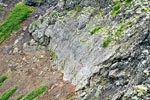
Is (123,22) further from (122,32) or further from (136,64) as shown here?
(136,64)

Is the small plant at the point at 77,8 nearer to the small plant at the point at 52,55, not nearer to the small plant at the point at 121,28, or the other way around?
the small plant at the point at 52,55

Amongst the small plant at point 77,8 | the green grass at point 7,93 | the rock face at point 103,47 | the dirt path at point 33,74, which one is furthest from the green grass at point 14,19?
the small plant at point 77,8

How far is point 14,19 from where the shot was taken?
124ft

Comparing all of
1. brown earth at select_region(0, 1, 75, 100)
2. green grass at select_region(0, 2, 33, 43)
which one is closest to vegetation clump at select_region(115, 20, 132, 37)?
brown earth at select_region(0, 1, 75, 100)

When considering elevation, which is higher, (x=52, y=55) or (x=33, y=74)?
(x=52, y=55)

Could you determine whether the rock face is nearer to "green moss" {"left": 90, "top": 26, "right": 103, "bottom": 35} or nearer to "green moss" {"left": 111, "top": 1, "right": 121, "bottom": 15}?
"green moss" {"left": 90, "top": 26, "right": 103, "bottom": 35}

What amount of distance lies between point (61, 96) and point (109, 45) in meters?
7.02

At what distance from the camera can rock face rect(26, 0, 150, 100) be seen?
14.0 metres

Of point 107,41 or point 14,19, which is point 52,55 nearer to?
point 107,41

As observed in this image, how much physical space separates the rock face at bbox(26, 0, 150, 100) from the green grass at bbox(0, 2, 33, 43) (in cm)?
1004

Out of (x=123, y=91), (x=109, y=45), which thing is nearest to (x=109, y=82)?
(x=123, y=91)

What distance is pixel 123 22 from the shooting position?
1834cm

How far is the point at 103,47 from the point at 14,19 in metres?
24.9

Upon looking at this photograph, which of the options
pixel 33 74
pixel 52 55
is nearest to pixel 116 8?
pixel 52 55
